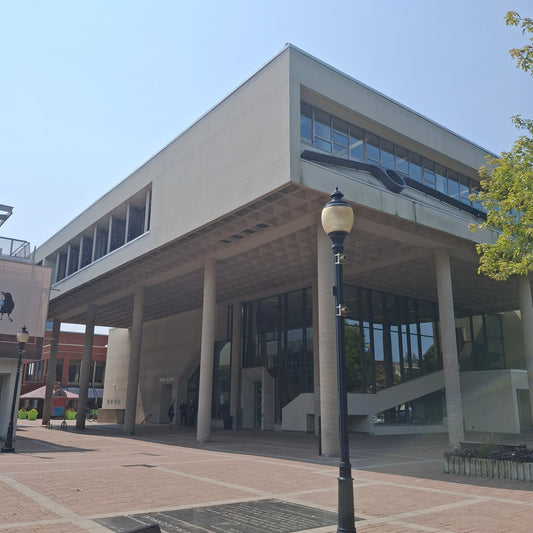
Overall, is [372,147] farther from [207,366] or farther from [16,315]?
[16,315]

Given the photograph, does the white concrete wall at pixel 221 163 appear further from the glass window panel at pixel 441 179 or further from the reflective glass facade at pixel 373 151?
the glass window panel at pixel 441 179

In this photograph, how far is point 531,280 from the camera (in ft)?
106

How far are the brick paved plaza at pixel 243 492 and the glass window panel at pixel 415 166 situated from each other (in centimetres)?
1377

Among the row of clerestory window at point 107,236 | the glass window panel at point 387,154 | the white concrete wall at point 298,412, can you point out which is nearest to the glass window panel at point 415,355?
the white concrete wall at point 298,412

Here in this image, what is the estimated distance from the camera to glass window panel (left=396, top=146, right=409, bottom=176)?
24.6m

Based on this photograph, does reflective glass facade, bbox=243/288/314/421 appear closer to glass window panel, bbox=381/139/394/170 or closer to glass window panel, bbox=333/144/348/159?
glass window panel, bbox=381/139/394/170

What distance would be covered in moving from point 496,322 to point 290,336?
20.4 metres

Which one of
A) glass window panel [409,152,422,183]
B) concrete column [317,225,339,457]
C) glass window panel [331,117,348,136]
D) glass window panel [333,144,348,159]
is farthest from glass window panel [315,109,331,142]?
concrete column [317,225,339,457]

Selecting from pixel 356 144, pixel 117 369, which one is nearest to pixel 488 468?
pixel 356 144

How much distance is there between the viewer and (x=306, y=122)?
2078cm

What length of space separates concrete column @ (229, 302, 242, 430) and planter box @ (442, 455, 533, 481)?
76.2 feet

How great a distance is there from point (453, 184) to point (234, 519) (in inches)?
947

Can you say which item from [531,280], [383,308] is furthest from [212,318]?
[531,280]

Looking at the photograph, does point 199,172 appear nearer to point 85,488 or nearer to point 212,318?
point 212,318
